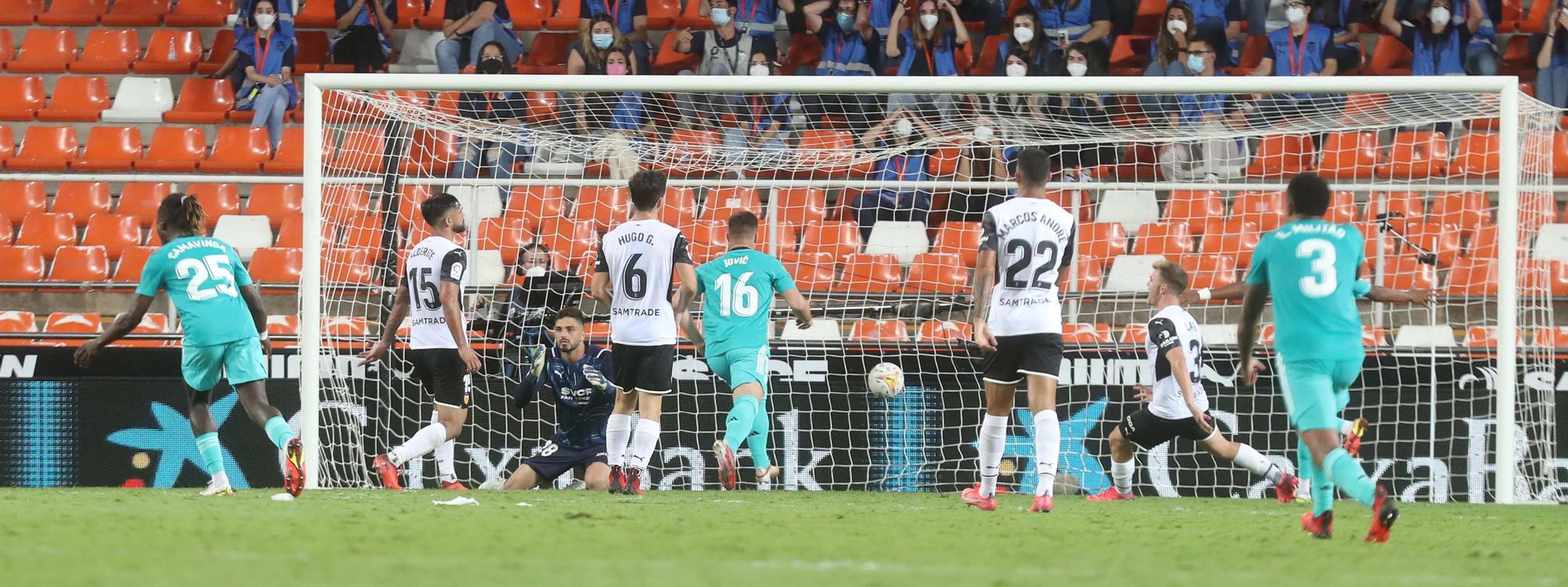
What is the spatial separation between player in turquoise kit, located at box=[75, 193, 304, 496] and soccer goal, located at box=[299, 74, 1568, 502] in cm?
110

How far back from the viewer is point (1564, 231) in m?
12.4

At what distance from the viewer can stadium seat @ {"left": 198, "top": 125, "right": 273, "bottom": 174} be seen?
14.7 meters

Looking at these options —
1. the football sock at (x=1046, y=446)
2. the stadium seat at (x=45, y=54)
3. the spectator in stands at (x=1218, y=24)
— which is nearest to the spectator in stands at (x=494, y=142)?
the football sock at (x=1046, y=446)

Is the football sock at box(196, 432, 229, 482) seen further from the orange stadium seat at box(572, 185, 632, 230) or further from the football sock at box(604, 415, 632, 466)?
the orange stadium seat at box(572, 185, 632, 230)

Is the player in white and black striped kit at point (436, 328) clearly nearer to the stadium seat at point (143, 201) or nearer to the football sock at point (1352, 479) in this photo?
the football sock at point (1352, 479)

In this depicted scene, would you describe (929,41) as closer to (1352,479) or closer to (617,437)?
(617,437)

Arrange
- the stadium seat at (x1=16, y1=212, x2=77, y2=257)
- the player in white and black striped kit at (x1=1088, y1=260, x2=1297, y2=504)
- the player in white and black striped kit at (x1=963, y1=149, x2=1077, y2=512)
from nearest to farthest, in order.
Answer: the player in white and black striped kit at (x1=963, y1=149, x2=1077, y2=512)
the player in white and black striped kit at (x1=1088, y1=260, x2=1297, y2=504)
the stadium seat at (x1=16, y1=212, x2=77, y2=257)

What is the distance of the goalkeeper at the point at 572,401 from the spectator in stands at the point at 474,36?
233 inches

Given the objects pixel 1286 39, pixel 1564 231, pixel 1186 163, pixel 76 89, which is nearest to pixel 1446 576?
pixel 1186 163

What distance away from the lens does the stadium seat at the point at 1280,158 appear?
12.0 meters

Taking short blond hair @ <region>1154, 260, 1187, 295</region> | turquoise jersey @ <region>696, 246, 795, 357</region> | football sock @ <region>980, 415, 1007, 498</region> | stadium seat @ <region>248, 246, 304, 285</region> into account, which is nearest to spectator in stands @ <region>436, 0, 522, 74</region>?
stadium seat @ <region>248, 246, 304, 285</region>

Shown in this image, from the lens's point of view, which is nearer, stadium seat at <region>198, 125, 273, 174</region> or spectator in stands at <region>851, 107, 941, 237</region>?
spectator in stands at <region>851, 107, 941, 237</region>

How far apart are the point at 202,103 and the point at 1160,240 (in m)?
9.69

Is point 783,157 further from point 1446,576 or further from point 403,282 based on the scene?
point 1446,576
